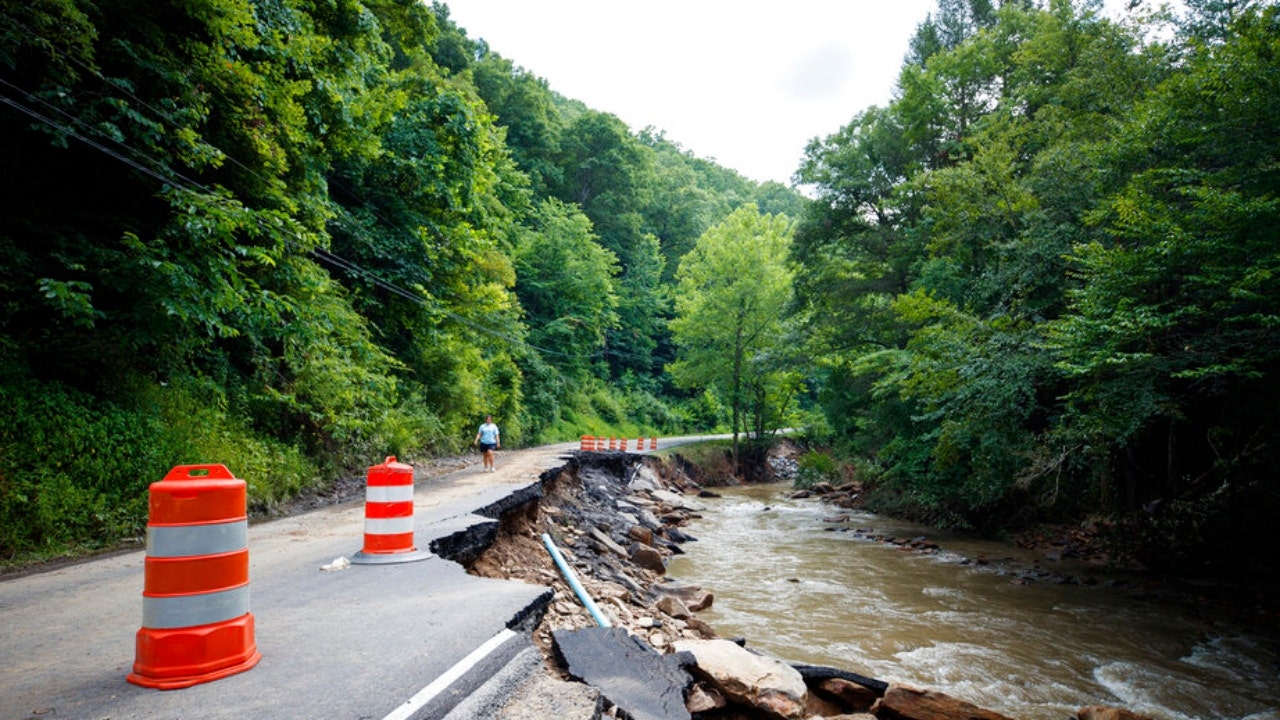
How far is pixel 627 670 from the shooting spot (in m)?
3.68

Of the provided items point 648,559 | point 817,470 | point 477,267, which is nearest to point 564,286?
point 477,267

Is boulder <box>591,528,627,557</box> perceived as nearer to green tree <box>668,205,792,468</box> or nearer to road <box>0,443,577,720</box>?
road <box>0,443,577,720</box>

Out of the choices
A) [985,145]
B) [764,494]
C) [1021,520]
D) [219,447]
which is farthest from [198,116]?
[764,494]

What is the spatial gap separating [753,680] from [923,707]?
62.3 inches

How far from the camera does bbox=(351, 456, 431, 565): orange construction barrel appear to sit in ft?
16.7

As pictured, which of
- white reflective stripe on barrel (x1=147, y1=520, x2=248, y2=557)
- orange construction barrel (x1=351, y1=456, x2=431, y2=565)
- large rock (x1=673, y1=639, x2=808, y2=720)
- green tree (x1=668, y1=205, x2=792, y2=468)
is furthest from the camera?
green tree (x1=668, y1=205, x2=792, y2=468)

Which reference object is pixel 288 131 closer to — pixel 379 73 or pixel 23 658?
pixel 379 73

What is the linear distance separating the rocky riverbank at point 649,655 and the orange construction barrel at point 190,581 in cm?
148

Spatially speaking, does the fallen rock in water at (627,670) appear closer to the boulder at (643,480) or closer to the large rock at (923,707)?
the large rock at (923,707)

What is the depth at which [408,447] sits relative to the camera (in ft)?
48.1

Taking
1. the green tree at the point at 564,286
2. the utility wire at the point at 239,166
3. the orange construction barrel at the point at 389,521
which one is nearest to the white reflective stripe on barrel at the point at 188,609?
the orange construction barrel at the point at 389,521

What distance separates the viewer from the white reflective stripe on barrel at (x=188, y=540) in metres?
2.58

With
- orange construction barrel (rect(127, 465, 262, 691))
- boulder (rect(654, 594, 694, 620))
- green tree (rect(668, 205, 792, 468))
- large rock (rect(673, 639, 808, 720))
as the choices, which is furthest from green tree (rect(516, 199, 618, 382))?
orange construction barrel (rect(127, 465, 262, 691))

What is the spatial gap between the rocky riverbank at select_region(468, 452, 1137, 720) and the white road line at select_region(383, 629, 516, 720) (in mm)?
393
